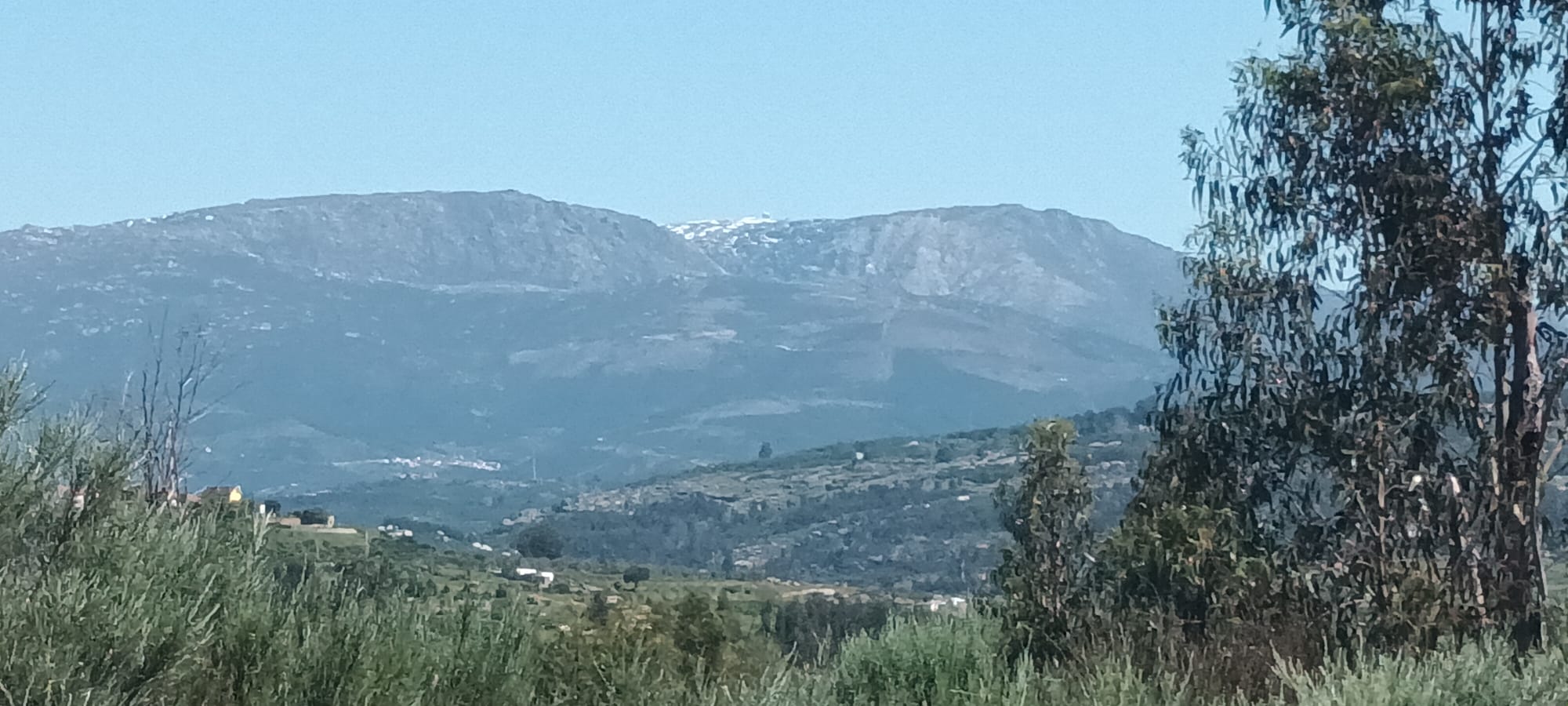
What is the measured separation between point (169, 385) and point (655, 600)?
14025mm

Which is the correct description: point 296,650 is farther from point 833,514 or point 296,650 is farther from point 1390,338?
point 833,514

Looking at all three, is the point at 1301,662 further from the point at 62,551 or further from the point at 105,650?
the point at 62,551

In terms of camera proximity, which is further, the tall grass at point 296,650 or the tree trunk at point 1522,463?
the tree trunk at point 1522,463

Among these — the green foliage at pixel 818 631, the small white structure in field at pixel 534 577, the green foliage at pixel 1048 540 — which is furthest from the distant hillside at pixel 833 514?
the green foliage at pixel 1048 540

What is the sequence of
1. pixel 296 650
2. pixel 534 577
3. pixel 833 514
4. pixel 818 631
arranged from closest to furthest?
1. pixel 296 650
2. pixel 818 631
3. pixel 534 577
4. pixel 833 514

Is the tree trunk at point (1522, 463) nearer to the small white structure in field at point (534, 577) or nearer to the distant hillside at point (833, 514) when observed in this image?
the small white structure in field at point (534, 577)

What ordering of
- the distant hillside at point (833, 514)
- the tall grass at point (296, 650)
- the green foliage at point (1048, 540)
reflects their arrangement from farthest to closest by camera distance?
the distant hillside at point (833, 514) → the green foliage at point (1048, 540) → the tall grass at point (296, 650)

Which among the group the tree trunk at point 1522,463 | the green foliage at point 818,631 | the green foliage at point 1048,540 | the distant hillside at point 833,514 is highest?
the tree trunk at point 1522,463

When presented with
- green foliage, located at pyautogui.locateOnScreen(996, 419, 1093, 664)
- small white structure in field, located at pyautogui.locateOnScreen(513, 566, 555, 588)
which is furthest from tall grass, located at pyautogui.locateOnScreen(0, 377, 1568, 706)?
small white structure in field, located at pyautogui.locateOnScreen(513, 566, 555, 588)

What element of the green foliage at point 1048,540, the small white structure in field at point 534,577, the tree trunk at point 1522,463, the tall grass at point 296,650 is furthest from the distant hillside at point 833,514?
the tall grass at point 296,650

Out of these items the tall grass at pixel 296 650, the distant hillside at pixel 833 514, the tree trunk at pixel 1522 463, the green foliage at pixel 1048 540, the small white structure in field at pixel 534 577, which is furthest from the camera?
the distant hillside at pixel 833 514

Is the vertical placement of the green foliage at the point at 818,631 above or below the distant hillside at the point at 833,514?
above

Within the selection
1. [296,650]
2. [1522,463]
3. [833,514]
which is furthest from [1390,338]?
[833,514]

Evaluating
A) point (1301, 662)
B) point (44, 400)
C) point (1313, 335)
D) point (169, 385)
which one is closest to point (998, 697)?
point (1301, 662)
